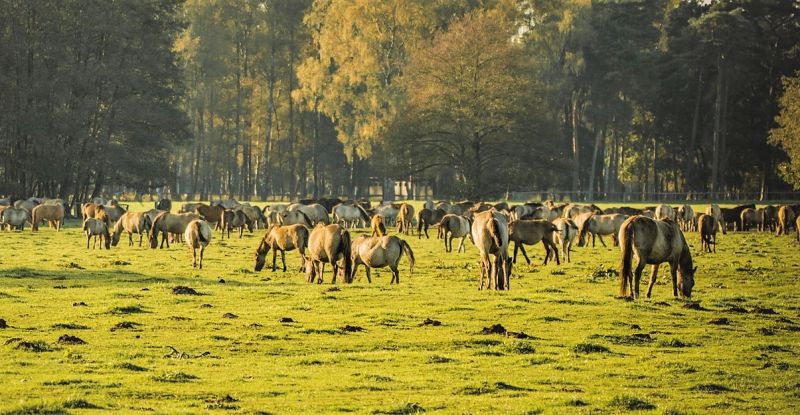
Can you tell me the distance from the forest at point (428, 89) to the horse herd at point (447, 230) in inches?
334

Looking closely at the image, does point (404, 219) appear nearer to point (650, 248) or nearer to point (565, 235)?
point (565, 235)

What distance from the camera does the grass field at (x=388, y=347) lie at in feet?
49.6

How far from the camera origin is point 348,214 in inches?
2717

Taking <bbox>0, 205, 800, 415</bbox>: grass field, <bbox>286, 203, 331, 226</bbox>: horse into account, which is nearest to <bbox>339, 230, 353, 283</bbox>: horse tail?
<bbox>0, 205, 800, 415</bbox>: grass field

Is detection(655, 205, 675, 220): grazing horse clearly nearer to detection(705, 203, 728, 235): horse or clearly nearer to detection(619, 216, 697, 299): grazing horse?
detection(705, 203, 728, 235): horse

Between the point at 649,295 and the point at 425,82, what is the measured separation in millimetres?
64022

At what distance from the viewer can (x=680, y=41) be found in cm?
10225

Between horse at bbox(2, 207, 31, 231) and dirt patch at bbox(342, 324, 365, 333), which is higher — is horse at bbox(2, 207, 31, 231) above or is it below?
above

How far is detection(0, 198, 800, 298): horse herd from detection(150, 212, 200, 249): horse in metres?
0.04

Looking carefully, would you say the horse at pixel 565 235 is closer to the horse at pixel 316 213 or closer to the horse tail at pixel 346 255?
the horse tail at pixel 346 255

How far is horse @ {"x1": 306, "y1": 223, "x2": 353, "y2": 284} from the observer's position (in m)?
30.8

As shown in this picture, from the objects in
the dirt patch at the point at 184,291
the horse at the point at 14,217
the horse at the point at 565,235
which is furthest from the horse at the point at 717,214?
the dirt patch at the point at 184,291

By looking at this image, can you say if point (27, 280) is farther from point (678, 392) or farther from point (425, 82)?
point (425, 82)

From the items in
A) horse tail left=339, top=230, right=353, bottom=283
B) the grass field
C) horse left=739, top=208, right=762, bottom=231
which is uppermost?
horse left=739, top=208, right=762, bottom=231
